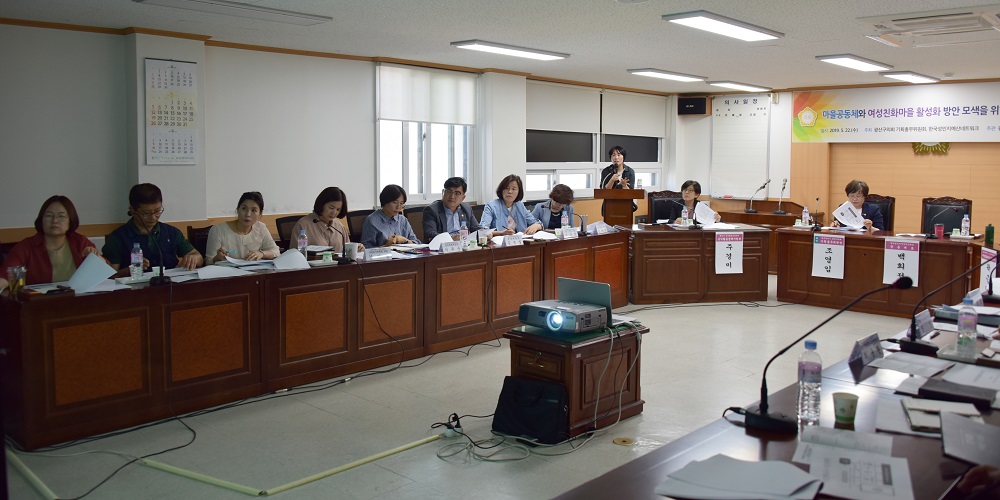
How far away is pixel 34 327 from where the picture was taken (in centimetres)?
411

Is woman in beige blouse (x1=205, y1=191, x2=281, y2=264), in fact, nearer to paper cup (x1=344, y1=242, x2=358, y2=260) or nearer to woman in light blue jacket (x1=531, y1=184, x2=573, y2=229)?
paper cup (x1=344, y1=242, x2=358, y2=260)

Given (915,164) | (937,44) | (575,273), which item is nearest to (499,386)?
(575,273)

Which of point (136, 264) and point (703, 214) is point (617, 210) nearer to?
point (703, 214)

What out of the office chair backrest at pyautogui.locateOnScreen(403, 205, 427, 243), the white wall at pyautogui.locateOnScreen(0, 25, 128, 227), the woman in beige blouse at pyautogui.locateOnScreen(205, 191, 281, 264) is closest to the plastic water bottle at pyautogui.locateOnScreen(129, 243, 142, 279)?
the woman in beige blouse at pyautogui.locateOnScreen(205, 191, 281, 264)

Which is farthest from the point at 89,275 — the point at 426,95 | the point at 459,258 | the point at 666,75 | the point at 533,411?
the point at 666,75

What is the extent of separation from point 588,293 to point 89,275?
2.70m

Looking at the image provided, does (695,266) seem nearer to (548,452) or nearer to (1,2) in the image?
(548,452)

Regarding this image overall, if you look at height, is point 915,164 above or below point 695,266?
above

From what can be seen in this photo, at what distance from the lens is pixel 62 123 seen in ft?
21.2

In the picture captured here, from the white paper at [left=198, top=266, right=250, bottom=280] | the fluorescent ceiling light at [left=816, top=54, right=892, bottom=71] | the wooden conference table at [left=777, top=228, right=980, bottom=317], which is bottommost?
the wooden conference table at [left=777, top=228, right=980, bottom=317]

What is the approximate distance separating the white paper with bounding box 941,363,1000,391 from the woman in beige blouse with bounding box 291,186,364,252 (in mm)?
4325

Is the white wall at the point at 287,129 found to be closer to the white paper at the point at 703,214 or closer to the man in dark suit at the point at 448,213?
the man in dark suit at the point at 448,213

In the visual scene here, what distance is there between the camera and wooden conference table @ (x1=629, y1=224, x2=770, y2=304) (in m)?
8.41

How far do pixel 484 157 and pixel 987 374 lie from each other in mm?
6986
